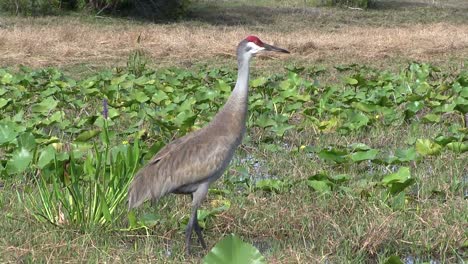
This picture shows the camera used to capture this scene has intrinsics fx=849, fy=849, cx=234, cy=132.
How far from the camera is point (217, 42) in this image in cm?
1434

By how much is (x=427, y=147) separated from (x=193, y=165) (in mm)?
2055

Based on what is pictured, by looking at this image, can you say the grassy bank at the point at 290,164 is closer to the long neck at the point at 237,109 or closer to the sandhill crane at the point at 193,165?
the sandhill crane at the point at 193,165

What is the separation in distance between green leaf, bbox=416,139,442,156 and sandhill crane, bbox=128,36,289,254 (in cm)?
173

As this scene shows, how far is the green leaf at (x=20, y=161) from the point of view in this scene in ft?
15.1

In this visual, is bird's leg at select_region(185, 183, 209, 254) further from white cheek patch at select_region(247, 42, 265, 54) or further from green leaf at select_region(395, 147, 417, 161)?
green leaf at select_region(395, 147, 417, 161)

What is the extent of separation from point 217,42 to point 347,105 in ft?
23.4

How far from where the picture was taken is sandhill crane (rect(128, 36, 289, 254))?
4.14 metres

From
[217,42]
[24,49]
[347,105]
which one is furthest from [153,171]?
[217,42]

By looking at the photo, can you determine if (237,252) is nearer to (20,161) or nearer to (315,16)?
(20,161)

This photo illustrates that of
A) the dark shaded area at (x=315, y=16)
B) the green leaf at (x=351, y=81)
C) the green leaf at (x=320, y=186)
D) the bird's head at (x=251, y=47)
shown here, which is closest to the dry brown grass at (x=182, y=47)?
the green leaf at (x=351, y=81)

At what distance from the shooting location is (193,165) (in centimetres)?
415

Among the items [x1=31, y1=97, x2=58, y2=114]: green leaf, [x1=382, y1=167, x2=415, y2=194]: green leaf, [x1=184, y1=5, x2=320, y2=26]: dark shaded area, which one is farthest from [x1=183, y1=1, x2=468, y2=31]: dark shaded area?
[x1=382, y1=167, x2=415, y2=194]: green leaf

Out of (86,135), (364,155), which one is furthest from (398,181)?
(86,135)

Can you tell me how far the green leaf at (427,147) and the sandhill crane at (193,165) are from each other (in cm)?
173
